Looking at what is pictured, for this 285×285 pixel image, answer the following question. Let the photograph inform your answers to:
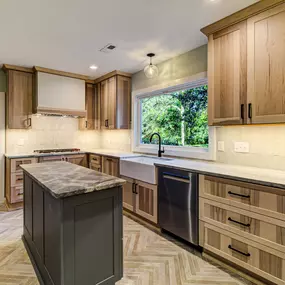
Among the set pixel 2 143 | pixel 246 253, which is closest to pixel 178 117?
pixel 246 253

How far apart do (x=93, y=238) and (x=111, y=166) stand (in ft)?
6.98

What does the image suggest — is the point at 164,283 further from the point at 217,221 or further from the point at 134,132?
the point at 134,132

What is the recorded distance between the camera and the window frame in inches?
114

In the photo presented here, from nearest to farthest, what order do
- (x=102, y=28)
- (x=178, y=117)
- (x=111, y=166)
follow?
(x=102, y=28), (x=178, y=117), (x=111, y=166)

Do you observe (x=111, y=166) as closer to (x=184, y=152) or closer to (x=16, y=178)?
(x=184, y=152)

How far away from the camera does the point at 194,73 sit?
10.0 ft

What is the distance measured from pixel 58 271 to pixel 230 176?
5.15ft

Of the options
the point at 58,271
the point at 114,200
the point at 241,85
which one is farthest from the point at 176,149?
the point at 58,271

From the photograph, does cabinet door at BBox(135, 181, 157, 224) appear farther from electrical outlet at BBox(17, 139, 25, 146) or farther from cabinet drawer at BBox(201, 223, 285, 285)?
electrical outlet at BBox(17, 139, 25, 146)

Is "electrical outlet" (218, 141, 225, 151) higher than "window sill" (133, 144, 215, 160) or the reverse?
higher

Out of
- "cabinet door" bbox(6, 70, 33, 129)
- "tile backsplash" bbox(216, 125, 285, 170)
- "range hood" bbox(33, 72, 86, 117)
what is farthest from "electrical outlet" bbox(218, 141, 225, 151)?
"cabinet door" bbox(6, 70, 33, 129)

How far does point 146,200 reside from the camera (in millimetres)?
2980

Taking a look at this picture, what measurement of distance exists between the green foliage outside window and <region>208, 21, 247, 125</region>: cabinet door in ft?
2.05

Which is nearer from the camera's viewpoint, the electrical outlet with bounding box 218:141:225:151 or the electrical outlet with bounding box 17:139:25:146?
the electrical outlet with bounding box 218:141:225:151
